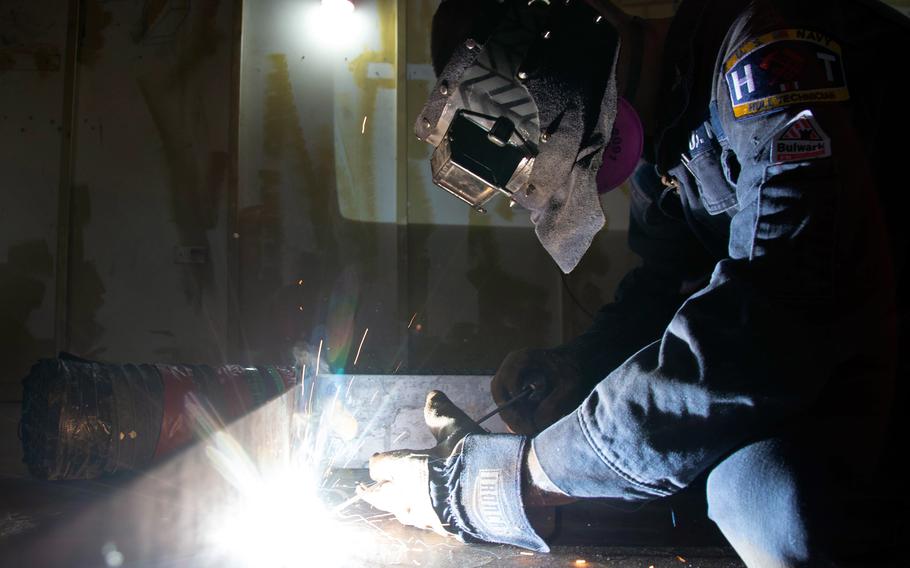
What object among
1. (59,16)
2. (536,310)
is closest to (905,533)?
(536,310)

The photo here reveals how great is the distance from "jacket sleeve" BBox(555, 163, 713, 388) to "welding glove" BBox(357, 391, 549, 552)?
686 millimetres

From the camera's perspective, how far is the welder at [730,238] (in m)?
1.04

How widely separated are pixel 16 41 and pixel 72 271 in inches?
45.3

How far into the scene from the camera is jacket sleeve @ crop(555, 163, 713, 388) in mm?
2014

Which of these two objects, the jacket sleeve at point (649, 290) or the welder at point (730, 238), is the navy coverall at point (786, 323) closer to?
the welder at point (730, 238)

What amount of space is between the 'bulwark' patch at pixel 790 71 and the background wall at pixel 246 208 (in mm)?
2188

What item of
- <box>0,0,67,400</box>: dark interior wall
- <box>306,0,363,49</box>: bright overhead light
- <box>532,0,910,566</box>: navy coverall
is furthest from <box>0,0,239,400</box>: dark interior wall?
<box>532,0,910,566</box>: navy coverall

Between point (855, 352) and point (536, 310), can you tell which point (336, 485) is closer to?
point (855, 352)

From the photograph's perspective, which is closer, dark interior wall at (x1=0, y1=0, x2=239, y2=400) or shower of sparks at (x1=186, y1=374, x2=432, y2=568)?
shower of sparks at (x1=186, y1=374, x2=432, y2=568)

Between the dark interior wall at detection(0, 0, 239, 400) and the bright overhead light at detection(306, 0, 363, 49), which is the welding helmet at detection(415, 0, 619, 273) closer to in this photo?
the bright overhead light at detection(306, 0, 363, 49)

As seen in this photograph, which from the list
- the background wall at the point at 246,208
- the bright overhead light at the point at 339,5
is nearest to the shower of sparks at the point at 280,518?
the background wall at the point at 246,208

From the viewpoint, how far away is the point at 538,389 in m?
1.89

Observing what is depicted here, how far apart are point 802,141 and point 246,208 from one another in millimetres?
2656

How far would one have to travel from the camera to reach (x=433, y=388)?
2.19 meters
